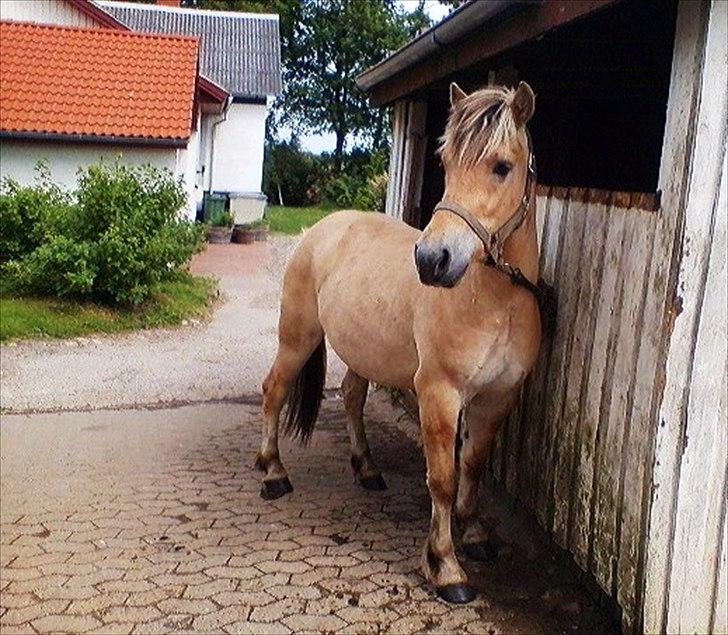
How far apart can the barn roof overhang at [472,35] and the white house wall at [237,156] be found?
20.1m

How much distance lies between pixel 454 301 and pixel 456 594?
4.37 feet

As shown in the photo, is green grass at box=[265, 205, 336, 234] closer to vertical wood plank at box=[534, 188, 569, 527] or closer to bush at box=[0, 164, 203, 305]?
bush at box=[0, 164, 203, 305]

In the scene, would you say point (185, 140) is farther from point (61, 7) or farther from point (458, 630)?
point (458, 630)

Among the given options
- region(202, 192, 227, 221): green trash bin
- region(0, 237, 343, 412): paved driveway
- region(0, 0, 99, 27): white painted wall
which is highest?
region(0, 0, 99, 27): white painted wall

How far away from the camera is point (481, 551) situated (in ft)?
14.3

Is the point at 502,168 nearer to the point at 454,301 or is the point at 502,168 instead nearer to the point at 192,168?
the point at 454,301

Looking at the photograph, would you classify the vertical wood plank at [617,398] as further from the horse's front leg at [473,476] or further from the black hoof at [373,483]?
the black hoof at [373,483]

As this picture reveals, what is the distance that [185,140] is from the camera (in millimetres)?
15938

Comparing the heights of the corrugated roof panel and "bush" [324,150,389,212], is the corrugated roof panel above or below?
above

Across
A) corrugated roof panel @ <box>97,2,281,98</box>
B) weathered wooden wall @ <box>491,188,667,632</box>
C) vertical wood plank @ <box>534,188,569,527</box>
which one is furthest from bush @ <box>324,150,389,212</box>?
weathered wooden wall @ <box>491,188,667,632</box>

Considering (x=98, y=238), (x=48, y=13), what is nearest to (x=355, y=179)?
(x=48, y=13)

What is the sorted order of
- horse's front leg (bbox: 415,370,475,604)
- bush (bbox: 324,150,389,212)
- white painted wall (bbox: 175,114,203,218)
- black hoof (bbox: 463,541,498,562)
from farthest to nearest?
1. bush (bbox: 324,150,389,212)
2. white painted wall (bbox: 175,114,203,218)
3. black hoof (bbox: 463,541,498,562)
4. horse's front leg (bbox: 415,370,475,604)

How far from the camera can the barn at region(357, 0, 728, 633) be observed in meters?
2.91

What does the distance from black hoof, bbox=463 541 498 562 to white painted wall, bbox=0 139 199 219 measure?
527 inches
